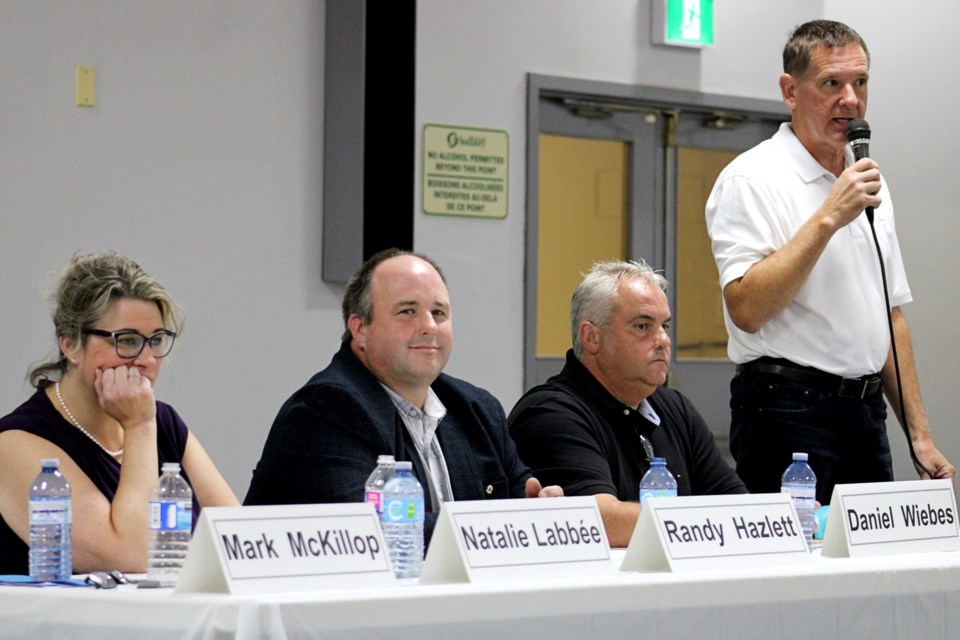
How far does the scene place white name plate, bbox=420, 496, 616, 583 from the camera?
5.76 feet

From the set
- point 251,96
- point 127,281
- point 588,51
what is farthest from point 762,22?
point 127,281

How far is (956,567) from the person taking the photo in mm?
2092

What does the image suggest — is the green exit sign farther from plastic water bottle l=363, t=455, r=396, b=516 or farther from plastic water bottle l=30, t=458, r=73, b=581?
plastic water bottle l=30, t=458, r=73, b=581

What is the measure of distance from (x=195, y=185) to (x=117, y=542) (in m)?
2.38

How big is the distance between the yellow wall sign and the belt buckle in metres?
2.04

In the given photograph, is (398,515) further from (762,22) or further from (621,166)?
(762,22)

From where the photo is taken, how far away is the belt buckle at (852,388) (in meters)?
2.97

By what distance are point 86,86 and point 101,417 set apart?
6.77 ft

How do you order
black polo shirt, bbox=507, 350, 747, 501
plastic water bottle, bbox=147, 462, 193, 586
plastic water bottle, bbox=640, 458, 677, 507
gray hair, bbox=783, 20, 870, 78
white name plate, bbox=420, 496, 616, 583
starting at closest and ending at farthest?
white name plate, bbox=420, 496, 616, 583 → plastic water bottle, bbox=147, 462, 193, 586 → plastic water bottle, bbox=640, 458, 677, 507 → black polo shirt, bbox=507, 350, 747, 501 → gray hair, bbox=783, 20, 870, 78

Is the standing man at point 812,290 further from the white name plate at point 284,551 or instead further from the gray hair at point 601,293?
the white name plate at point 284,551

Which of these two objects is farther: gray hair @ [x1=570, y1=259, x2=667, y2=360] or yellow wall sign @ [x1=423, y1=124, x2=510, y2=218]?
yellow wall sign @ [x1=423, y1=124, x2=510, y2=218]

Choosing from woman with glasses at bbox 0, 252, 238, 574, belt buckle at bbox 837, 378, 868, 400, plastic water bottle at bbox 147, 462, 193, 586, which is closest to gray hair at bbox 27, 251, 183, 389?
woman with glasses at bbox 0, 252, 238, 574

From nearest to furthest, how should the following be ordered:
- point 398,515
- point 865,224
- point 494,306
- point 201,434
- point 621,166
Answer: point 398,515
point 865,224
point 201,434
point 494,306
point 621,166

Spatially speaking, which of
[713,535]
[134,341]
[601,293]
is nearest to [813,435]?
[601,293]
